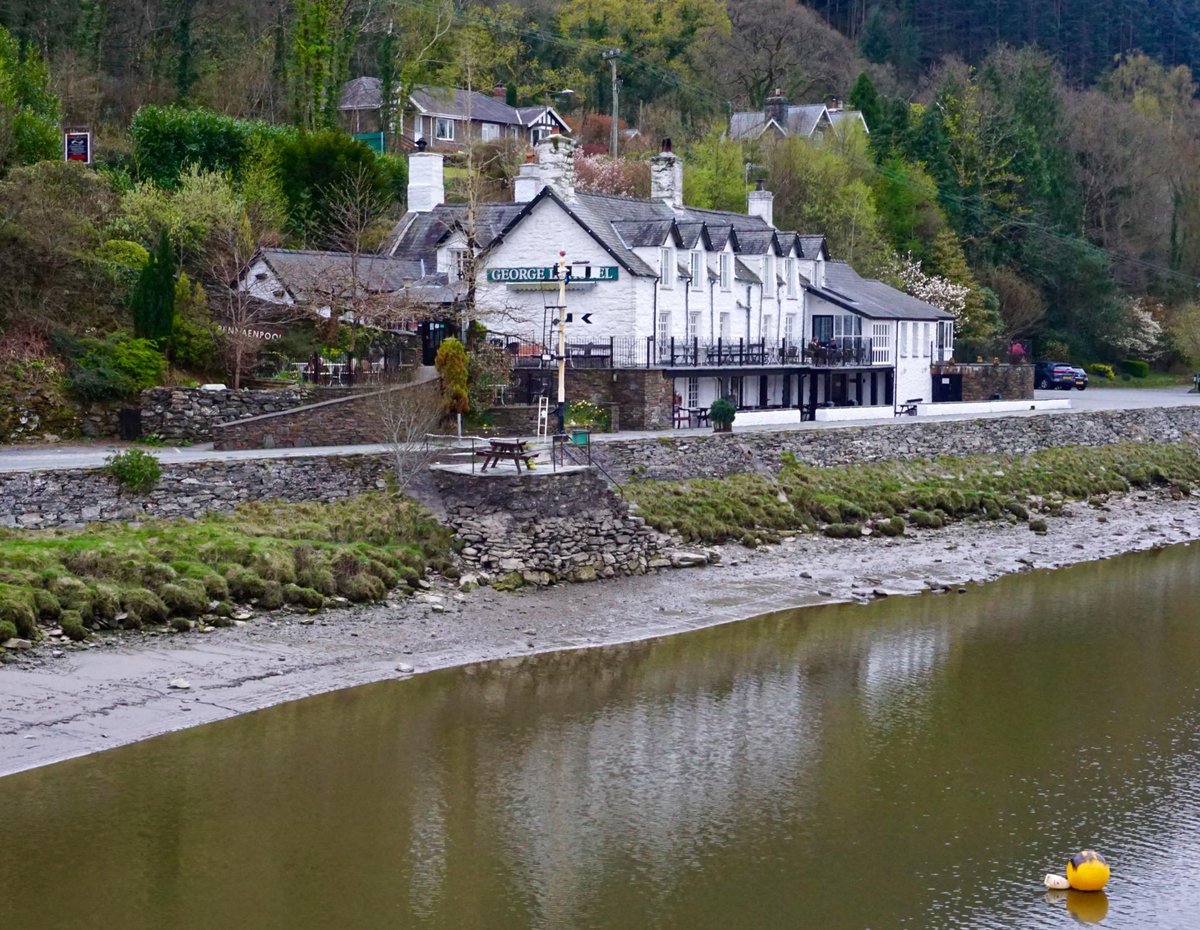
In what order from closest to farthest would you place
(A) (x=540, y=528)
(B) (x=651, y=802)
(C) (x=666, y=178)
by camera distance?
(B) (x=651, y=802) → (A) (x=540, y=528) → (C) (x=666, y=178)

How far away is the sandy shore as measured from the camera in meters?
23.0

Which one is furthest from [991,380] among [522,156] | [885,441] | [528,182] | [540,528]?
[540,528]

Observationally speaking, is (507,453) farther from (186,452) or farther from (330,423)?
(186,452)

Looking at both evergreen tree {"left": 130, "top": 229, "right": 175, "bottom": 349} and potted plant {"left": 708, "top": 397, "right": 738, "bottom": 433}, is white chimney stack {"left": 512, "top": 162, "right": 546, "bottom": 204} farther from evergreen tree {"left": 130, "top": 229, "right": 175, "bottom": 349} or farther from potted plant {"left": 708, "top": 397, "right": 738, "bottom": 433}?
evergreen tree {"left": 130, "top": 229, "right": 175, "bottom": 349}

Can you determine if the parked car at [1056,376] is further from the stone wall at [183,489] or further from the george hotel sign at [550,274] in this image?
the stone wall at [183,489]

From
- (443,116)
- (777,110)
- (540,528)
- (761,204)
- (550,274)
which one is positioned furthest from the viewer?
(777,110)

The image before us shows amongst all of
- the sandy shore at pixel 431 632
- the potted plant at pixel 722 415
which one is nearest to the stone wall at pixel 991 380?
the sandy shore at pixel 431 632

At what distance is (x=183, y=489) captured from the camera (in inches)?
1265

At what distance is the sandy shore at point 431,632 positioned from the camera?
2302 cm

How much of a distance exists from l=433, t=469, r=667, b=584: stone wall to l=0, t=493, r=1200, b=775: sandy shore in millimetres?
734

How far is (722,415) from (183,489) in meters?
16.7

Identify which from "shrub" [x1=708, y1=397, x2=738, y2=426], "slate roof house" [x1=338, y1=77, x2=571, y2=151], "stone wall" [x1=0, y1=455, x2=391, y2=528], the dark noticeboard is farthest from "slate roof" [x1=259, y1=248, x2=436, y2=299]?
"slate roof house" [x1=338, y1=77, x2=571, y2=151]


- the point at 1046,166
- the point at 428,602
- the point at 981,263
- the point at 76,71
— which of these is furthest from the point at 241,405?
the point at 1046,166

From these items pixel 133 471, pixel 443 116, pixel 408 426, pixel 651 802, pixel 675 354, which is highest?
pixel 443 116
